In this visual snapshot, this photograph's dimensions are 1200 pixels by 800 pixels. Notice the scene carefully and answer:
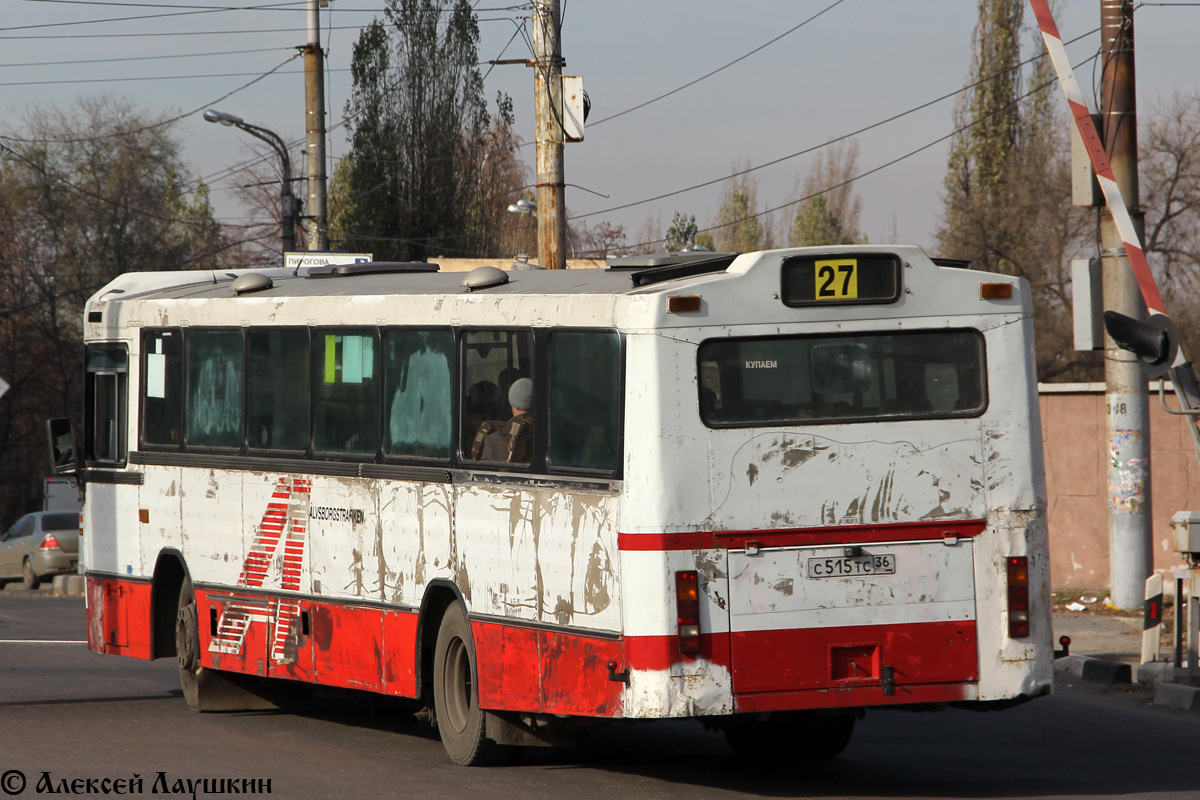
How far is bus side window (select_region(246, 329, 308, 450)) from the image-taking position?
10.7 metres

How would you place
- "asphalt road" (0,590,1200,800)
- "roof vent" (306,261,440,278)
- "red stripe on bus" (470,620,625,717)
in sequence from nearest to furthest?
1. "red stripe on bus" (470,620,625,717)
2. "asphalt road" (0,590,1200,800)
3. "roof vent" (306,261,440,278)

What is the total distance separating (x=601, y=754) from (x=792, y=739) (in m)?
1.15

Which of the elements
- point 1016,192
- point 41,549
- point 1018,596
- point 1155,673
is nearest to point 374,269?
point 1018,596

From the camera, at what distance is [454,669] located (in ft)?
30.5

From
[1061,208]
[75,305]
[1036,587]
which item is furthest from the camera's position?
[75,305]

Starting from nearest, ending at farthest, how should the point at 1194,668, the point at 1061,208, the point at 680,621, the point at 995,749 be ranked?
the point at 680,621 → the point at 995,749 → the point at 1194,668 → the point at 1061,208

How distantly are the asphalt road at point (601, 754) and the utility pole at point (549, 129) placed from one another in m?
6.11

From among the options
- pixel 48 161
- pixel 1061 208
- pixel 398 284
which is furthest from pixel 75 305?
pixel 398 284

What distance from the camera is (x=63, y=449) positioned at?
43.1ft

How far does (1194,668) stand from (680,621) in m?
5.94

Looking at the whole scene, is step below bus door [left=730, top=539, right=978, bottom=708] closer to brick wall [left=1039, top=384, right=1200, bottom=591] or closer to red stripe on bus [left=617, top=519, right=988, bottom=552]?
red stripe on bus [left=617, top=519, right=988, bottom=552]

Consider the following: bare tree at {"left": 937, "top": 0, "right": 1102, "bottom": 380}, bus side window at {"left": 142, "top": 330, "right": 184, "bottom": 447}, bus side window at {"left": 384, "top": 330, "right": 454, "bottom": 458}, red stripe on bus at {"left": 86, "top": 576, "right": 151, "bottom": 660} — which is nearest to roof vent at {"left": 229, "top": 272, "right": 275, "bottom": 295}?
bus side window at {"left": 142, "top": 330, "right": 184, "bottom": 447}

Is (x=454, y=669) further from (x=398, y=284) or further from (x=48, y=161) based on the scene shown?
(x=48, y=161)

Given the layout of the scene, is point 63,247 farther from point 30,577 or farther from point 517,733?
point 517,733
